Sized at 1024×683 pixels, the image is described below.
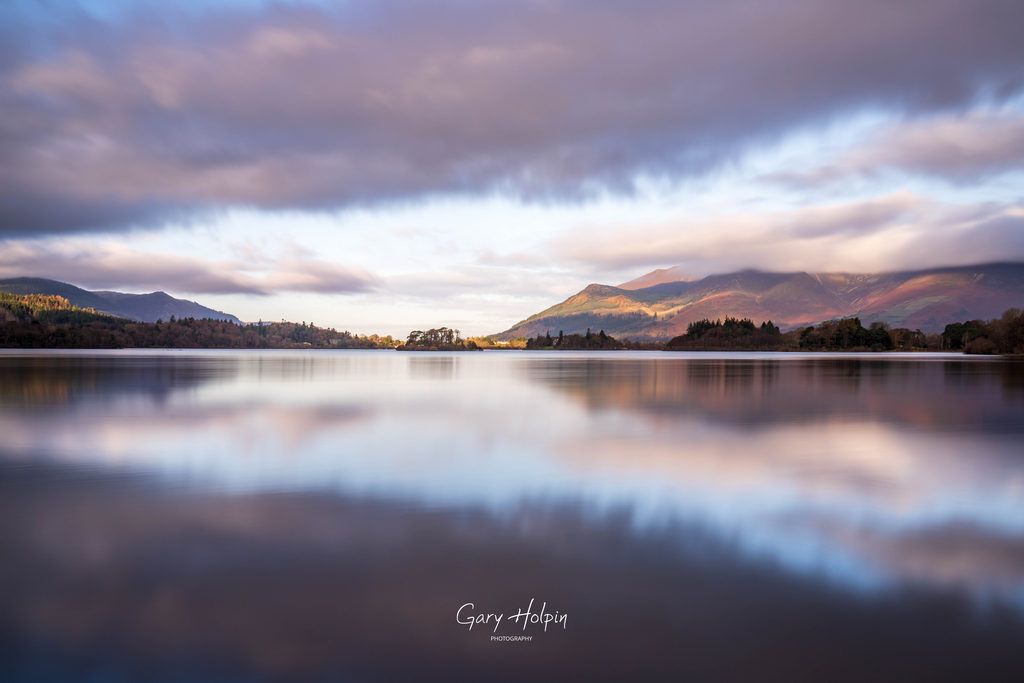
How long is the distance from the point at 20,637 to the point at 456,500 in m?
6.13

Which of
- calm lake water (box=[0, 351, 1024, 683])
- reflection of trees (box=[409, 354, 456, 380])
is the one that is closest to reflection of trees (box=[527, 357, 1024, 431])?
calm lake water (box=[0, 351, 1024, 683])

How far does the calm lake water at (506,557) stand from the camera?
5363 millimetres

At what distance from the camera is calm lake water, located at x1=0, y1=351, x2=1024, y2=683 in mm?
5363

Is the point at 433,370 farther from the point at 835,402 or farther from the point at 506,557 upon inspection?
the point at 506,557

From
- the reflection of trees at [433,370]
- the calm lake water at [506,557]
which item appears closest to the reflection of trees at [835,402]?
the calm lake water at [506,557]

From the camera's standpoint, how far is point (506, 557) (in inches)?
301

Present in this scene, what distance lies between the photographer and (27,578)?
6926 millimetres

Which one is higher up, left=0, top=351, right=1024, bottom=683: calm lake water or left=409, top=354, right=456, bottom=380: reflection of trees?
left=0, top=351, right=1024, bottom=683: calm lake water

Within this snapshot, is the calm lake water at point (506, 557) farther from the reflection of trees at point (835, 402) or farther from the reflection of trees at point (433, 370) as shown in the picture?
the reflection of trees at point (433, 370)

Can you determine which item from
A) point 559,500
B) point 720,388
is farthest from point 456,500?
point 720,388

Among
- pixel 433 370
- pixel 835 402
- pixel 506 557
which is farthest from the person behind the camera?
pixel 433 370

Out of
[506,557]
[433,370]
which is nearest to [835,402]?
[506,557]

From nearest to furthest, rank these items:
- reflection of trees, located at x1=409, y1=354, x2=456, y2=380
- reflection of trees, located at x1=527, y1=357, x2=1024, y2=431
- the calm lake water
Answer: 1. the calm lake water
2. reflection of trees, located at x1=527, y1=357, x2=1024, y2=431
3. reflection of trees, located at x1=409, y1=354, x2=456, y2=380

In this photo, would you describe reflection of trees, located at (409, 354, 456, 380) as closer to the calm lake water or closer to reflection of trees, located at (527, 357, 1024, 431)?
reflection of trees, located at (527, 357, 1024, 431)
